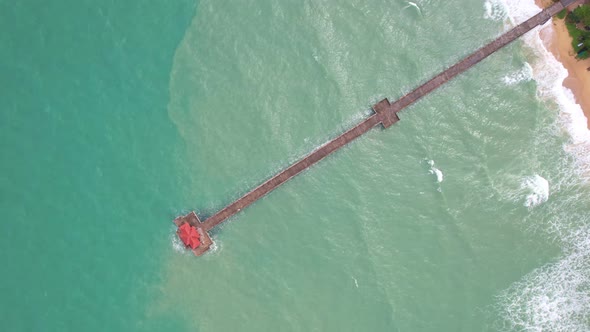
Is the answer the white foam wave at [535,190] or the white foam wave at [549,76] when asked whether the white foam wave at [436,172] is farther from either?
the white foam wave at [549,76]

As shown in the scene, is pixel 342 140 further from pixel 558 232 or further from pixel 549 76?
pixel 558 232

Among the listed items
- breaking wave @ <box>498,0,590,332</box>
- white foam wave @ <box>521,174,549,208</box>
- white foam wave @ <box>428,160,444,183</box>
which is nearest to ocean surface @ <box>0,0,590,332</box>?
white foam wave @ <box>428,160,444,183</box>

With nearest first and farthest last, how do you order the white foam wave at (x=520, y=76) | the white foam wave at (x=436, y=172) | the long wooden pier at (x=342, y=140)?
the long wooden pier at (x=342, y=140)
the white foam wave at (x=436, y=172)
the white foam wave at (x=520, y=76)

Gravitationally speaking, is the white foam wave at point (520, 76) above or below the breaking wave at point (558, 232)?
above

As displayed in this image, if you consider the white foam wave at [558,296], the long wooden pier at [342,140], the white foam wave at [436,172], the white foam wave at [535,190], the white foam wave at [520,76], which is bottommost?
the white foam wave at [558,296]

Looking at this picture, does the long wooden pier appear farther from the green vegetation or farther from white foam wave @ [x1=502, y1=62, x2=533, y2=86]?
white foam wave @ [x1=502, y1=62, x2=533, y2=86]

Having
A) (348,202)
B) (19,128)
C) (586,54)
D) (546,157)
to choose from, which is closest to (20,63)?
(19,128)

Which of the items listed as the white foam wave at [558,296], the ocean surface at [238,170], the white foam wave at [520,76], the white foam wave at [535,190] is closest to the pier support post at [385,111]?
the ocean surface at [238,170]

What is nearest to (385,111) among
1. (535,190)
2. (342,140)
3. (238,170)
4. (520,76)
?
(342,140)

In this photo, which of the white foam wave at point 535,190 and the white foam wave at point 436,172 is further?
the white foam wave at point 535,190
